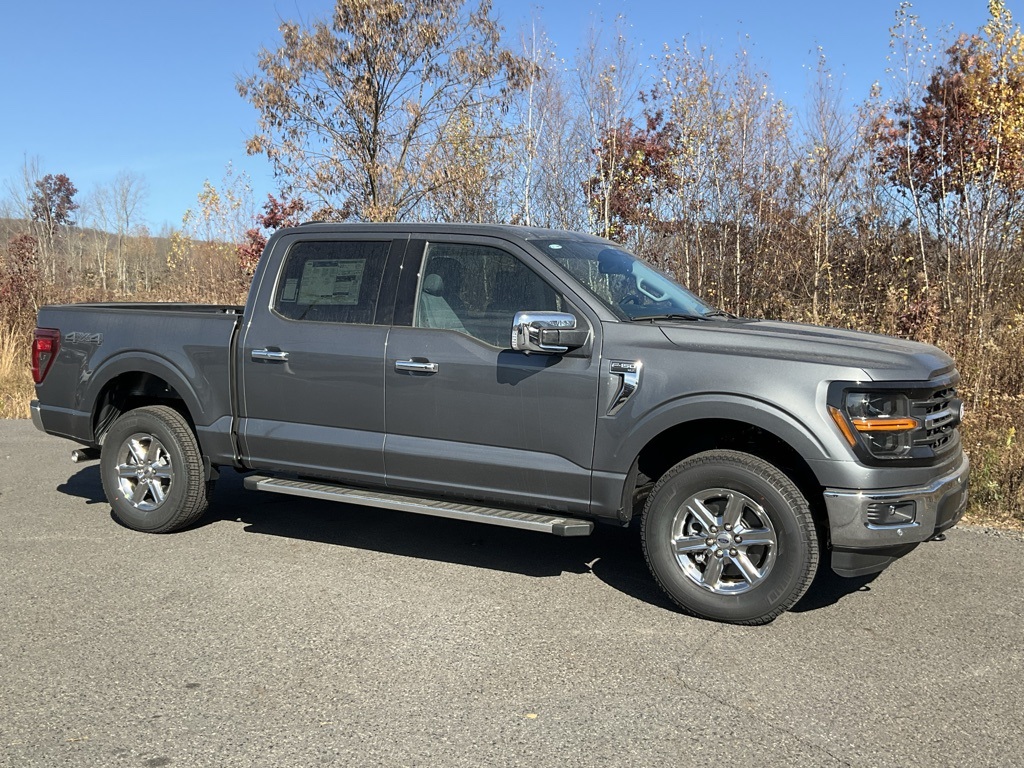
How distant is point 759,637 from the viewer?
462 cm

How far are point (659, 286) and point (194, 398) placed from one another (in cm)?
306

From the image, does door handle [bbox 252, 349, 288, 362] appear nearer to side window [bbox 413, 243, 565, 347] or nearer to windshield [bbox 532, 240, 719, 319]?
side window [bbox 413, 243, 565, 347]

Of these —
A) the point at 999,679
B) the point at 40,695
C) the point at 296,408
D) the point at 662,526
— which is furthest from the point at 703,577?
the point at 40,695

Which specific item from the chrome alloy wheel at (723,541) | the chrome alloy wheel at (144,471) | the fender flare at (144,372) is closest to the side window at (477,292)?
the chrome alloy wheel at (723,541)

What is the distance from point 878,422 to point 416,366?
246 centimetres

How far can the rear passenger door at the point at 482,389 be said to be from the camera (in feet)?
16.8

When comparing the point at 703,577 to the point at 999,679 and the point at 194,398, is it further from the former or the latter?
the point at 194,398

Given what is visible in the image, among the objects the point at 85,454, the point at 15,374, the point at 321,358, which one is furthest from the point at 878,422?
the point at 15,374

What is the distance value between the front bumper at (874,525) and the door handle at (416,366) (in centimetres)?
220

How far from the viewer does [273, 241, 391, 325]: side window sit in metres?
5.85

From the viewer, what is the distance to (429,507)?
5.37m

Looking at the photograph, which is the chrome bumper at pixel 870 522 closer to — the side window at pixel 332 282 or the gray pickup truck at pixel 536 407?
the gray pickup truck at pixel 536 407

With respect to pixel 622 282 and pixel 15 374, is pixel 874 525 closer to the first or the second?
pixel 622 282

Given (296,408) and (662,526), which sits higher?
(296,408)
